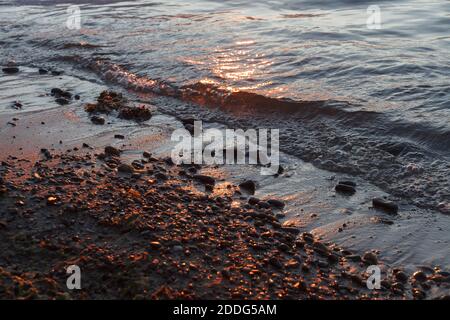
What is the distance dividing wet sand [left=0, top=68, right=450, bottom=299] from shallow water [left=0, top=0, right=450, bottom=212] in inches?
49.8

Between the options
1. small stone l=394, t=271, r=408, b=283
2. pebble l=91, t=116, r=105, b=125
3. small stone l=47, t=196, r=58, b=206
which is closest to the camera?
small stone l=394, t=271, r=408, b=283

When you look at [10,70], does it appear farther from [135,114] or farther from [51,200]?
[51,200]

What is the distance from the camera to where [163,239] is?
14.0 feet

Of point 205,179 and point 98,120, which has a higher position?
point 98,120

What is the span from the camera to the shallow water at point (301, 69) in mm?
6547

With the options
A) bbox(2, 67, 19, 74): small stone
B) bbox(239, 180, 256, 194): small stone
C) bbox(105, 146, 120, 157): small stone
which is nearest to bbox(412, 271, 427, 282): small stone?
bbox(239, 180, 256, 194): small stone

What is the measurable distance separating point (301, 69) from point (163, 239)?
238 inches

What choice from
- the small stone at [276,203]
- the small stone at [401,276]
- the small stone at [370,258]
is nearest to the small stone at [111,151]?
the small stone at [276,203]

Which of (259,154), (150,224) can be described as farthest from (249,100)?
(150,224)

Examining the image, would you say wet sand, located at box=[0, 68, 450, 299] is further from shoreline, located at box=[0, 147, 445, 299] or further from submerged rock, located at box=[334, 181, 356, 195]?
submerged rock, located at box=[334, 181, 356, 195]

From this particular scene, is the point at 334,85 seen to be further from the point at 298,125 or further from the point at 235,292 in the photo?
the point at 235,292

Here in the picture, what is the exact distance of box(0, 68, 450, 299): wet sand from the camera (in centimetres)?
375

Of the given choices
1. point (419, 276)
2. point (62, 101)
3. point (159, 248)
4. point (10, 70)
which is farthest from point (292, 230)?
A: point (10, 70)
